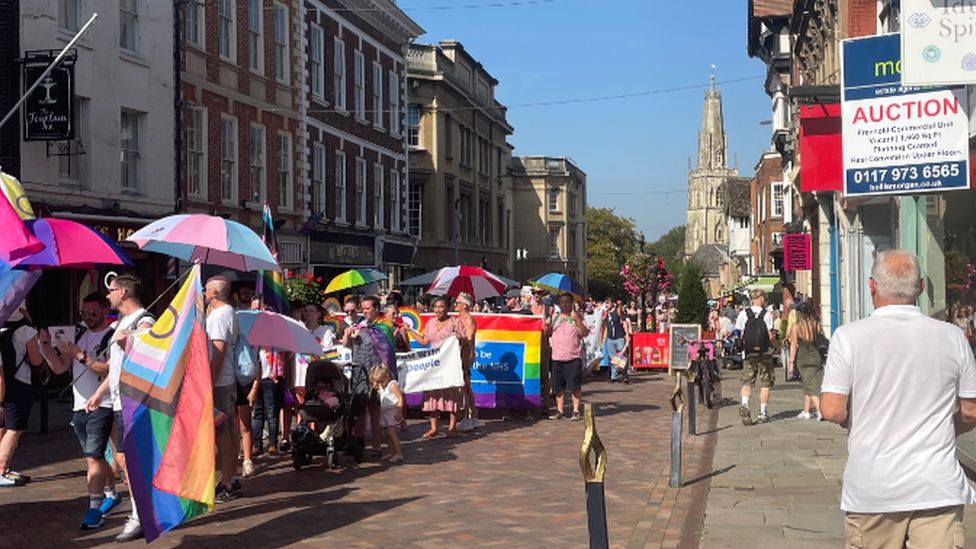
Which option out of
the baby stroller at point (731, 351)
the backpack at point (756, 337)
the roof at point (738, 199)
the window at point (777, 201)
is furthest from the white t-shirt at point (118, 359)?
the roof at point (738, 199)

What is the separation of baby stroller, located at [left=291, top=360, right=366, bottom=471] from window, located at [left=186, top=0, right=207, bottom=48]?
15316 millimetres

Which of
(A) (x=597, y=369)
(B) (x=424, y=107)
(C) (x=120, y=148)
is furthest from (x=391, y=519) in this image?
(B) (x=424, y=107)

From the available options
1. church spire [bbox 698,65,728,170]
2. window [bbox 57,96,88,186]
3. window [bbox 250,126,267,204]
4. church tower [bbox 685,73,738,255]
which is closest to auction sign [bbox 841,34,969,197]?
window [bbox 57,96,88,186]

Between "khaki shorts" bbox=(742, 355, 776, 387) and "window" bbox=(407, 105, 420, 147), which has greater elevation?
"window" bbox=(407, 105, 420, 147)

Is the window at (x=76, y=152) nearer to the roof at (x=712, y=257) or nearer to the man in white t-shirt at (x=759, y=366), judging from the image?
the man in white t-shirt at (x=759, y=366)

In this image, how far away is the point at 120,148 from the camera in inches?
854

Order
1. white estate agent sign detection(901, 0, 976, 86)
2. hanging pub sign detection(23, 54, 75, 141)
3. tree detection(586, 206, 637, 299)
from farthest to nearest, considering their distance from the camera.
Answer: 1. tree detection(586, 206, 637, 299)
2. hanging pub sign detection(23, 54, 75, 141)
3. white estate agent sign detection(901, 0, 976, 86)

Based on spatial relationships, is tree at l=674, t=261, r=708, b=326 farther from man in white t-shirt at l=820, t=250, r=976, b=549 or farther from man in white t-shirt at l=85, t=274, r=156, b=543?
man in white t-shirt at l=820, t=250, r=976, b=549

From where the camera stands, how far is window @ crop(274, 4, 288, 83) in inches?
1136

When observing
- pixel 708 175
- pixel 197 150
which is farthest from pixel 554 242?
pixel 708 175

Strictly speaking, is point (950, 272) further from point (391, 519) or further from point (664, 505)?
point (391, 519)

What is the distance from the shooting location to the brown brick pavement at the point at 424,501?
26.0ft

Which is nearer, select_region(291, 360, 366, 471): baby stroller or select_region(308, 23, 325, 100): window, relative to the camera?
select_region(291, 360, 366, 471): baby stroller

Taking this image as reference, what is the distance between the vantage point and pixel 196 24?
81.6 ft
